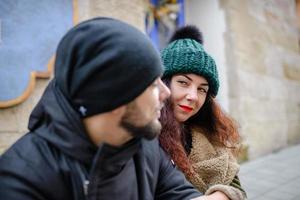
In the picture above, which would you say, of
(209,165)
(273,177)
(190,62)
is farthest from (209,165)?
(273,177)

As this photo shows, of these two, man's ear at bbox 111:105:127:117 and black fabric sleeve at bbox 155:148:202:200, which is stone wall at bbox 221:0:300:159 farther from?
man's ear at bbox 111:105:127:117

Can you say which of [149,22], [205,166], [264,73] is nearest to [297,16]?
[264,73]

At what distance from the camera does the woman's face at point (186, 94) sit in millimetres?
1783

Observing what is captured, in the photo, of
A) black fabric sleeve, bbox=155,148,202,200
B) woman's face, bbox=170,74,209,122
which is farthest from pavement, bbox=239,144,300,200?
black fabric sleeve, bbox=155,148,202,200

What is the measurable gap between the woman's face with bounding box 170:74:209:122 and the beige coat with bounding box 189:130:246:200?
0.17 meters

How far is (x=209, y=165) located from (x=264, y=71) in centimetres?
471

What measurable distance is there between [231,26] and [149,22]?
1481mm

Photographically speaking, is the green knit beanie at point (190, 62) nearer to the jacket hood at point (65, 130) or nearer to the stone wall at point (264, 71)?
the jacket hood at point (65, 130)

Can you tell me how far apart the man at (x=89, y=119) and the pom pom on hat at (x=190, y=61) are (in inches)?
28.1

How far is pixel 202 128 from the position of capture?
6.49 ft

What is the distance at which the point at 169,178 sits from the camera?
1.37 metres

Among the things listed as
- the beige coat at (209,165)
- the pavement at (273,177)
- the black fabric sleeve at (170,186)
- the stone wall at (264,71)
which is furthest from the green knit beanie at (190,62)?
the stone wall at (264,71)

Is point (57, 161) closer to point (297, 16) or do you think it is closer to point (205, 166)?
point (205, 166)

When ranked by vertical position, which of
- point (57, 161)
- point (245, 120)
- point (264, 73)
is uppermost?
point (57, 161)
